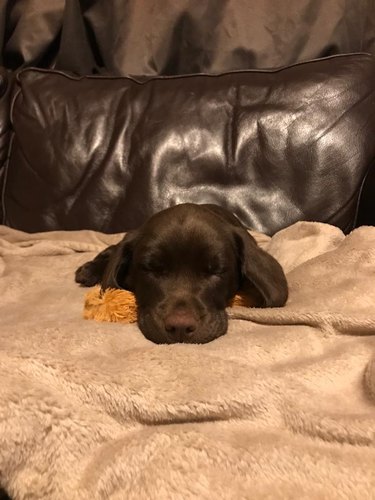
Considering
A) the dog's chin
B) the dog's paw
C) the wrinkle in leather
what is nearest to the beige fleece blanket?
the dog's chin

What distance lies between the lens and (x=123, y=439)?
95 centimetres

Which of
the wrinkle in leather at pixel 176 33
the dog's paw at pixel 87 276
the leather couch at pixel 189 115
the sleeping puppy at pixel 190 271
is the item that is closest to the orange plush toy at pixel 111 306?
the sleeping puppy at pixel 190 271

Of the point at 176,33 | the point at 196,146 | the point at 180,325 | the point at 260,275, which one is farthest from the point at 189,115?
the point at 180,325

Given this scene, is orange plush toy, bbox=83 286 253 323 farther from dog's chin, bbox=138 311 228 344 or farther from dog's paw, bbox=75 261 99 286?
dog's paw, bbox=75 261 99 286

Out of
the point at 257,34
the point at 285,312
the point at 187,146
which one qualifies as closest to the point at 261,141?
the point at 187,146

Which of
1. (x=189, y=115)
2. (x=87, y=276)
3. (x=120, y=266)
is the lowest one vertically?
(x=87, y=276)

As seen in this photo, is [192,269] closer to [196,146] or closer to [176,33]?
[196,146]

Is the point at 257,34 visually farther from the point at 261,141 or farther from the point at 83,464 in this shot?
the point at 83,464

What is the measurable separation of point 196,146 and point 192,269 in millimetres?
784

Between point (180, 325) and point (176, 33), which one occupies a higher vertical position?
point (176, 33)

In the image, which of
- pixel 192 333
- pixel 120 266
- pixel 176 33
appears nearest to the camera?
pixel 192 333

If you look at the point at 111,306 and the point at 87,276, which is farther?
the point at 87,276

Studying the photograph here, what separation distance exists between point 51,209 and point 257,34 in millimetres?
1125

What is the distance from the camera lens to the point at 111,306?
1.48 metres
